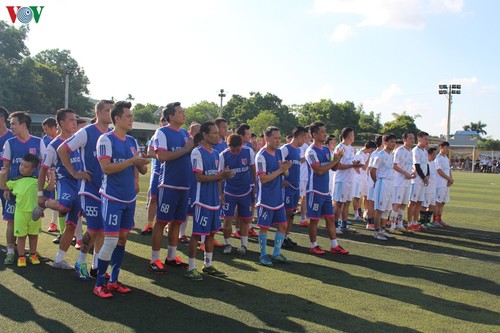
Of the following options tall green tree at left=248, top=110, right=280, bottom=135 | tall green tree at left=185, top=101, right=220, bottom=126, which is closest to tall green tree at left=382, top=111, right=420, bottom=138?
tall green tree at left=248, top=110, right=280, bottom=135

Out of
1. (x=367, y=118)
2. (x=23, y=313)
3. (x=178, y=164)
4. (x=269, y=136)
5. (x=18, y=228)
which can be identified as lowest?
(x=23, y=313)

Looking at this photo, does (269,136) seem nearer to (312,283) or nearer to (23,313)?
(312,283)

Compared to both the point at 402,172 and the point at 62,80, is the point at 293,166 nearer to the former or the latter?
the point at 402,172

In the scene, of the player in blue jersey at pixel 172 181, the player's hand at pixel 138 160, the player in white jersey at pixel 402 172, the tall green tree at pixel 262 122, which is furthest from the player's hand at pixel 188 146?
the tall green tree at pixel 262 122

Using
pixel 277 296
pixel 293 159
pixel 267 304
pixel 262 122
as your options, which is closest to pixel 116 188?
pixel 267 304

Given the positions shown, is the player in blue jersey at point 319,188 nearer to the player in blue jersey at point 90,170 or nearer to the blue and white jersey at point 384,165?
the blue and white jersey at point 384,165

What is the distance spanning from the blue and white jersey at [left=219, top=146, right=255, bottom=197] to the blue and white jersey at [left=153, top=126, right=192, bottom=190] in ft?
4.05

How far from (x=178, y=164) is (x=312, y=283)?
257 centimetres

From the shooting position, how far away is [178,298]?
5289mm

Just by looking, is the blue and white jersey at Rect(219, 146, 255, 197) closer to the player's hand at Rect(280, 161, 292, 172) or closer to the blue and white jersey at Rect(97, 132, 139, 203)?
the player's hand at Rect(280, 161, 292, 172)

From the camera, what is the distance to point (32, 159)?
6.75m

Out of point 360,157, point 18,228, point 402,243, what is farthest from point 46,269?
point 360,157

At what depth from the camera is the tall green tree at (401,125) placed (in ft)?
232

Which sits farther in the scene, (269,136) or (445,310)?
(269,136)
